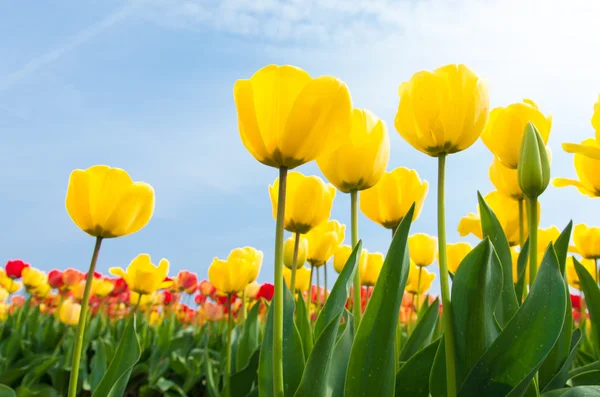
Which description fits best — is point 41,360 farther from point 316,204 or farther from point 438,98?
point 438,98

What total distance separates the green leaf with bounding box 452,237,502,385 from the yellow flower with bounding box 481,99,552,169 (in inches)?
19.3

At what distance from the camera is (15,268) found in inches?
186

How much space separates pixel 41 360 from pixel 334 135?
8.84 feet

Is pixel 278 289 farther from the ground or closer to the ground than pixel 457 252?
closer to the ground

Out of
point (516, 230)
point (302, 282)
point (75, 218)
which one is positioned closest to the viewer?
point (75, 218)

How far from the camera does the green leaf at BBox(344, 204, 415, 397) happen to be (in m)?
0.91

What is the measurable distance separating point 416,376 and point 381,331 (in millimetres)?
290

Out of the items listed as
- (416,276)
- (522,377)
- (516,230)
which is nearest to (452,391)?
(522,377)

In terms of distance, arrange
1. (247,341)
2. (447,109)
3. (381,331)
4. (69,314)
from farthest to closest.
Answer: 1. (69,314)
2. (247,341)
3. (447,109)
4. (381,331)

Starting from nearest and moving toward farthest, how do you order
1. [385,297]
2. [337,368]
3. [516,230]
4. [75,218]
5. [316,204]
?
[385,297] → [337,368] → [75,218] → [316,204] → [516,230]

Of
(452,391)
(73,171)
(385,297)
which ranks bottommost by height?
(452,391)

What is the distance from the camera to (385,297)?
91 centimetres

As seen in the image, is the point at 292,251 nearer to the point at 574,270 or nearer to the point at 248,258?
the point at 248,258

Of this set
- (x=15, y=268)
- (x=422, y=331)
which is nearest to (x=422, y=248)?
(x=422, y=331)
